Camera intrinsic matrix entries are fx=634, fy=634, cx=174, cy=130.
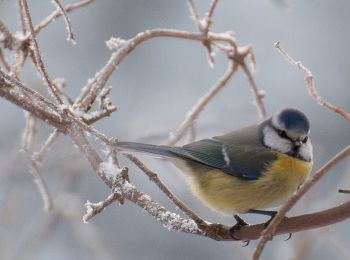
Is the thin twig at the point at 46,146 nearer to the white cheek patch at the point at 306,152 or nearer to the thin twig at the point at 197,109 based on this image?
the thin twig at the point at 197,109

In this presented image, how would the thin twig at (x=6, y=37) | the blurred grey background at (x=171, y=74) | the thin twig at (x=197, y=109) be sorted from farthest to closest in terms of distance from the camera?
the blurred grey background at (x=171, y=74) < the thin twig at (x=197, y=109) < the thin twig at (x=6, y=37)

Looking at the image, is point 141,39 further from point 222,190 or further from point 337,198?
point 337,198

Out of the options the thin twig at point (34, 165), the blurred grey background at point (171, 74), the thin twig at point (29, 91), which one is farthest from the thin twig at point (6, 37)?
the blurred grey background at point (171, 74)

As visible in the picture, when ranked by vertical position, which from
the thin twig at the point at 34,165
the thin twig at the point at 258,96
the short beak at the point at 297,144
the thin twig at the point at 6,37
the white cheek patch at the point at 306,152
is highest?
the thin twig at the point at 6,37

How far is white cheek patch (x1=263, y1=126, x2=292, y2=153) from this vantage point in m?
2.14

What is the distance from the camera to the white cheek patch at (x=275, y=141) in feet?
7.04

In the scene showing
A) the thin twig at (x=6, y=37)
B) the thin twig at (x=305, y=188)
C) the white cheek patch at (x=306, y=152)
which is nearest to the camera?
the thin twig at (x=305, y=188)

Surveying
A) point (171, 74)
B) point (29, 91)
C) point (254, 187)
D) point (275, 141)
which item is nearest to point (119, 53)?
point (29, 91)

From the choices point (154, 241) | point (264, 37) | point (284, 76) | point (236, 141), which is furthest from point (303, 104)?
point (236, 141)

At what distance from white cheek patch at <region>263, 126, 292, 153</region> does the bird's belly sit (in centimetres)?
5

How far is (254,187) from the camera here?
2.01m

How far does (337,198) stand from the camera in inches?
83.9

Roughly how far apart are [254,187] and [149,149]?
0.40m

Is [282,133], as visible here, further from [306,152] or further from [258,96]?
[258,96]
